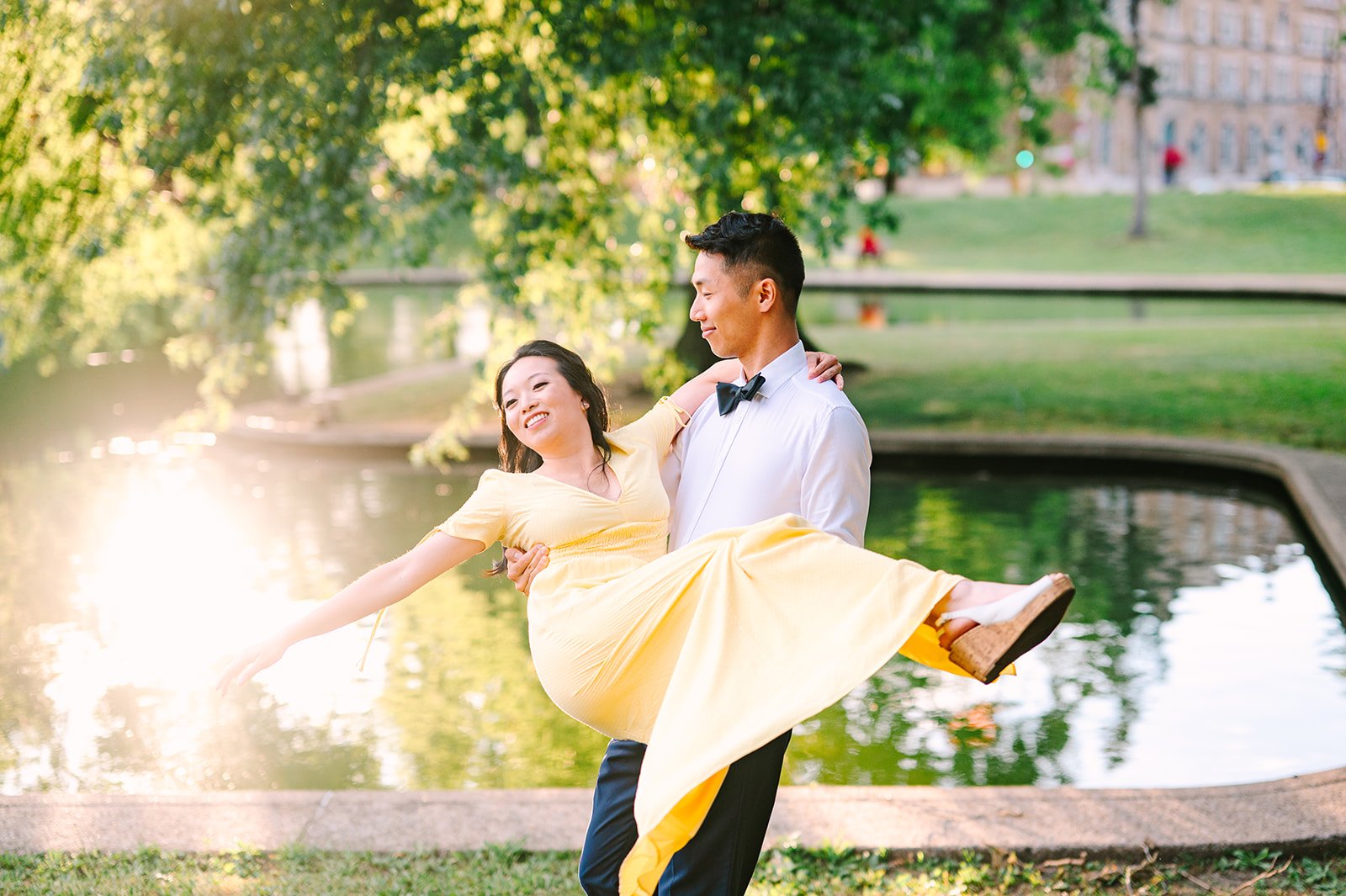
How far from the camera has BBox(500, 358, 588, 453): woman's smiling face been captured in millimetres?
3559

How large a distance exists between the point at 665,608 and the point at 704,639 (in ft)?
0.40

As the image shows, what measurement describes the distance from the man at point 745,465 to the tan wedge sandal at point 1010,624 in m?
0.44

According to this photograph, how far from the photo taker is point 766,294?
3480mm

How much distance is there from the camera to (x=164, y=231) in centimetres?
1231

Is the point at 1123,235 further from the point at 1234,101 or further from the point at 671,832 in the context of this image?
the point at 671,832

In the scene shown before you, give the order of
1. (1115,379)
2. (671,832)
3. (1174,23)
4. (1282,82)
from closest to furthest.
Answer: (671,832) → (1115,379) → (1174,23) → (1282,82)

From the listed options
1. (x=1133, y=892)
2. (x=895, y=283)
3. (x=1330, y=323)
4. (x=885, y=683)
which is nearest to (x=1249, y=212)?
(x=895, y=283)

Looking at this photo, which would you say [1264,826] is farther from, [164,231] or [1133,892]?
[164,231]

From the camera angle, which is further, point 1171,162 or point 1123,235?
point 1171,162

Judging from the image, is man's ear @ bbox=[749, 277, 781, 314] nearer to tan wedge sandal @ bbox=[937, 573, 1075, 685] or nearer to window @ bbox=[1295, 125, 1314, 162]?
tan wedge sandal @ bbox=[937, 573, 1075, 685]

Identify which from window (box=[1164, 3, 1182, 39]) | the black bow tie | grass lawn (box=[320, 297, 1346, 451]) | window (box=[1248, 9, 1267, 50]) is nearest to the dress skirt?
the black bow tie

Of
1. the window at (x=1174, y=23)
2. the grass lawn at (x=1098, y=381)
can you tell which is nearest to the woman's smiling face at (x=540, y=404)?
the grass lawn at (x=1098, y=381)

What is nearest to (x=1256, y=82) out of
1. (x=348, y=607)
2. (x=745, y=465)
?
(x=745, y=465)

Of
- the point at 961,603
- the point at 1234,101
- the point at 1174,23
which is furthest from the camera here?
the point at 1234,101
